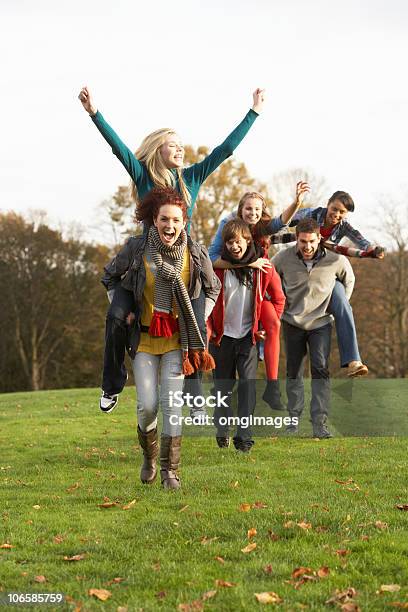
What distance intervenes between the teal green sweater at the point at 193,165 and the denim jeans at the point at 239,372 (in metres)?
1.68

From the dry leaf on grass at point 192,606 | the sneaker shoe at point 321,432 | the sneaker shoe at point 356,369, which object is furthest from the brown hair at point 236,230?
the dry leaf on grass at point 192,606

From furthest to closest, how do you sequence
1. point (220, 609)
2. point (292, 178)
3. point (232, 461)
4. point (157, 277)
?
point (292, 178), point (232, 461), point (157, 277), point (220, 609)

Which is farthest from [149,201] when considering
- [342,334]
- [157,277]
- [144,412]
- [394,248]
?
[394,248]

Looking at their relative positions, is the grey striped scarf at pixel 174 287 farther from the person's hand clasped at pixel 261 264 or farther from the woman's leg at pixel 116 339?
the person's hand clasped at pixel 261 264

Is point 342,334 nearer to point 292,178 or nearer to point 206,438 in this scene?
point 206,438

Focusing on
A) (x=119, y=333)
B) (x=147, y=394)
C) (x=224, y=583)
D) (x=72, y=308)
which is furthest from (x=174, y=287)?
(x=72, y=308)

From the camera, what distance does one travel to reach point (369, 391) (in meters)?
13.0

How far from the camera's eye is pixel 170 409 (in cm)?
728

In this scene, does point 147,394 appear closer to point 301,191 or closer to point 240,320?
point 240,320

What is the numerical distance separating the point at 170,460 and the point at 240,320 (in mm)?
2079

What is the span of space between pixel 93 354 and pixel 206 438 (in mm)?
29272

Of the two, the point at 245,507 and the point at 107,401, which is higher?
the point at 107,401

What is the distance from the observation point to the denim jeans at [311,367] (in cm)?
969

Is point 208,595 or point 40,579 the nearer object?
point 208,595
